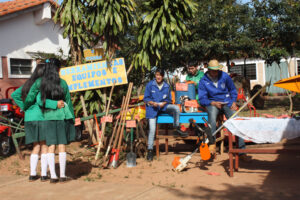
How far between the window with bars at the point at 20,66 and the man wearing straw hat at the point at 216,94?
32.1ft

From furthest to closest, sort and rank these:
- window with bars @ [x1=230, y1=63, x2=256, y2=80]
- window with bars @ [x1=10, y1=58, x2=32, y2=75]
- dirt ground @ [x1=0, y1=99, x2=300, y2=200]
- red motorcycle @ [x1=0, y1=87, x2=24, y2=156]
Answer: window with bars @ [x1=230, y1=63, x2=256, y2=80] < window with bars @ [x1=10, y1=58, x2=32, y2=75] < red motorcycle @ [x1=0, y1=87, x2=24, y2=156] < dirt ground @ [x1=0, y1=99, x2=300, y2=200]

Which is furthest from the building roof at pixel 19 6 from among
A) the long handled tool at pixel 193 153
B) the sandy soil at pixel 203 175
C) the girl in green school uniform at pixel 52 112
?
the long handled tool at pixel 193 153

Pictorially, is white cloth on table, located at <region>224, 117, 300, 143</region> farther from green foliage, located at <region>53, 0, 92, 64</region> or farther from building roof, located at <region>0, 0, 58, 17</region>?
building roof, located at <region>0, 0, 58, 17</region>

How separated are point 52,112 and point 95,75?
2.37 m

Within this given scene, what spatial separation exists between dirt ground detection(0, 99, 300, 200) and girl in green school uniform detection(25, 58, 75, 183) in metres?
0.40

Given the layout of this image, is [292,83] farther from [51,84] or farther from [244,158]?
[51,84]

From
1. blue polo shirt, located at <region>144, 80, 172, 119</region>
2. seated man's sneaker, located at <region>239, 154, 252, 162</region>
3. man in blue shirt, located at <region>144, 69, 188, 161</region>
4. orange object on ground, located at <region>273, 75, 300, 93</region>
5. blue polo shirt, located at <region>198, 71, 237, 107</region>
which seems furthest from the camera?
blue polo shirt, located at <region>144, 80, 172, 119</region>

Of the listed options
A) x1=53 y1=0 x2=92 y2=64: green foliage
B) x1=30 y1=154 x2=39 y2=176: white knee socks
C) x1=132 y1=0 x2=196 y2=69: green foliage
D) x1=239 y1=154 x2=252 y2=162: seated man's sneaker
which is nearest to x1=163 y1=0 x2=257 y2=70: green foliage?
x1=132 y1=0 x2=196 y2=69: green foliage

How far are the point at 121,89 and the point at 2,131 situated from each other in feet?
9.39

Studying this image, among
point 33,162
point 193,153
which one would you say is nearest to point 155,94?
point 193,153

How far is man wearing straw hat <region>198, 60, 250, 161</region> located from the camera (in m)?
6.20

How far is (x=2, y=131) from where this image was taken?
725cm

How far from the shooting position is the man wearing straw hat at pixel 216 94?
6.20 metres

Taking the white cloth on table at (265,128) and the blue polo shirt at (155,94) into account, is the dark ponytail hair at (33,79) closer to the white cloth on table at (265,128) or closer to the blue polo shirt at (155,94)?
the blue polo shirt at (155,94)
